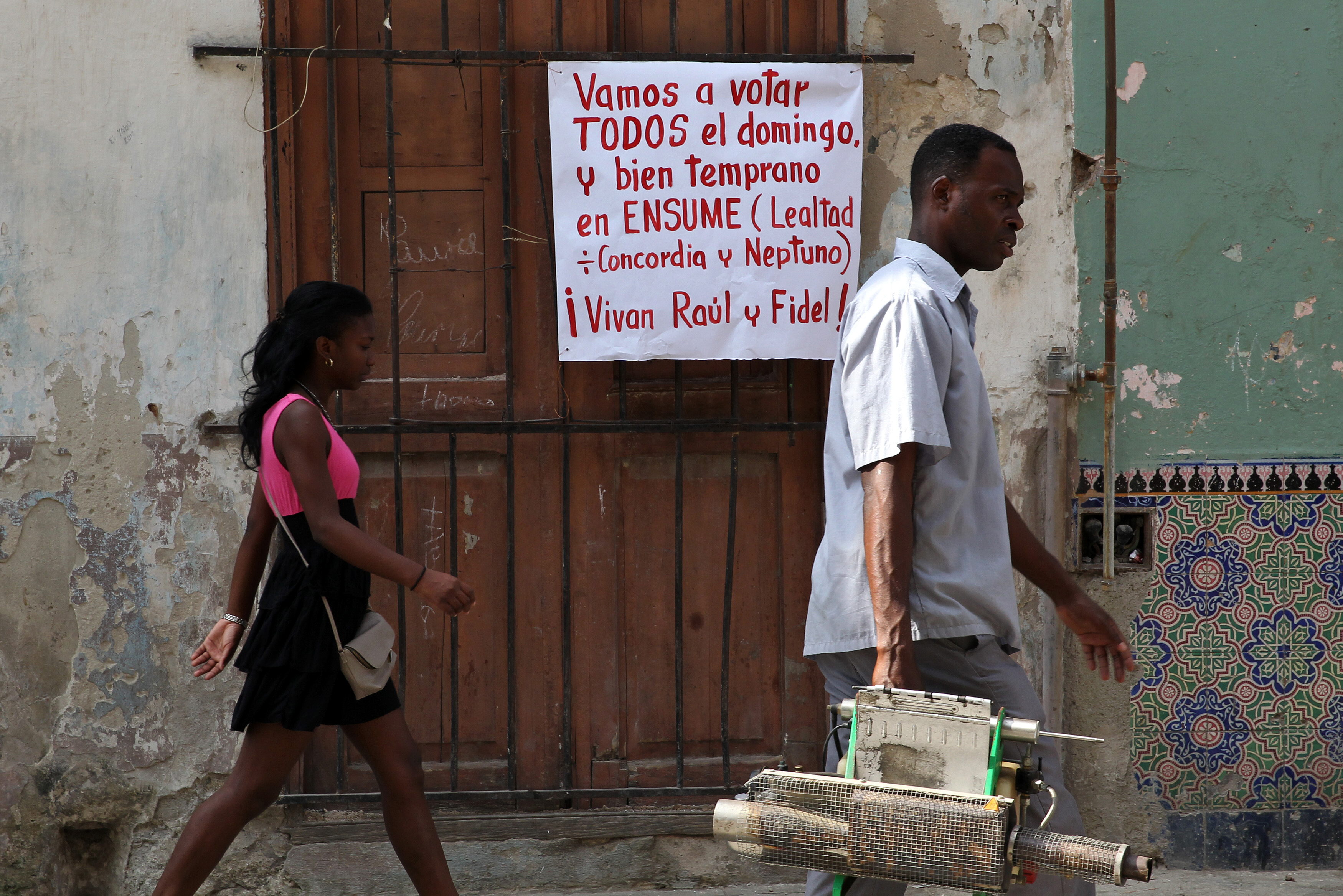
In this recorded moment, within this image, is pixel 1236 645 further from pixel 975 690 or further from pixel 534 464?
pixel 534 464

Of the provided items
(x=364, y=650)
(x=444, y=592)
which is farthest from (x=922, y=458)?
(x=364, y=650)

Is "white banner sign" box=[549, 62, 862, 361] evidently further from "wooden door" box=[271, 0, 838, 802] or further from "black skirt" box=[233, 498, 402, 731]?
"black skirt" box=[233, 498, 402, 731]

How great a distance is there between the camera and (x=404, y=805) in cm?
270

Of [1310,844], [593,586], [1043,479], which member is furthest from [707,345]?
[1310,844]

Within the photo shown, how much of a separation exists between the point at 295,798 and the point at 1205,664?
2653 millimetres

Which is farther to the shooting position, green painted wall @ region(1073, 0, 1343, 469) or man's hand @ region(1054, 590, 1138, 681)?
green painted wall @ region(1073, 0, 1343, 469)

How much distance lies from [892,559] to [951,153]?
82cm

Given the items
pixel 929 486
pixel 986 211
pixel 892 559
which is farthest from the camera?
pixel 986 211

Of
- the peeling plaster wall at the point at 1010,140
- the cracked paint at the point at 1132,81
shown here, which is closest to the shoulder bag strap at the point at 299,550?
the peeling plaster wall at the point at 1010,140

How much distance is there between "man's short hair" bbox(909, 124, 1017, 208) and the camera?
225 cm

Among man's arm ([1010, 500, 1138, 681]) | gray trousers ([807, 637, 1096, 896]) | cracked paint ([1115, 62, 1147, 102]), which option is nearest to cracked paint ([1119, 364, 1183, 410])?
cracked paint ([1115, 62, 1147, 102])

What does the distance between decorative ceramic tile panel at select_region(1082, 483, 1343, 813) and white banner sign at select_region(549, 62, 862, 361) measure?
1.08 meters

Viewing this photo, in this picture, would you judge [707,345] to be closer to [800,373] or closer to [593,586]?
[800,373]

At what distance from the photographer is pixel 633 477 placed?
3.52 meters
